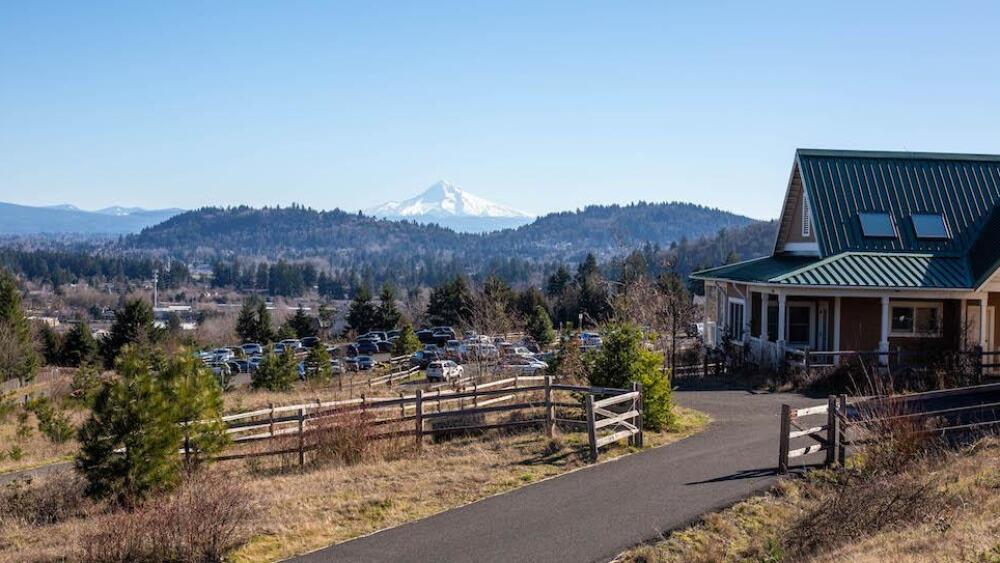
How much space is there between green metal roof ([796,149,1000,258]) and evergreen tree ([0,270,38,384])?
4290 cm

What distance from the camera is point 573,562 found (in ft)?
35.9

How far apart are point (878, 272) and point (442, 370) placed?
21081mm

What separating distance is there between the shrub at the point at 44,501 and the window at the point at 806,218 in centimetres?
2582

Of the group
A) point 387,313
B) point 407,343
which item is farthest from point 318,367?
point 387,313

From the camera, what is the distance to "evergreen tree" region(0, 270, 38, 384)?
50469 millimetres

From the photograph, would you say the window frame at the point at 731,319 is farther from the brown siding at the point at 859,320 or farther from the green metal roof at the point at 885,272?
the green metal roof at the point at 885,272

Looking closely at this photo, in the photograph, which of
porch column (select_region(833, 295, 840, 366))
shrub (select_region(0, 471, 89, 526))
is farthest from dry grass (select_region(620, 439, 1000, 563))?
porch column (select_region(833, 295, 840, 366))

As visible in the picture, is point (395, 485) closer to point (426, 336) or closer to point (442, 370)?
point (442, 370)

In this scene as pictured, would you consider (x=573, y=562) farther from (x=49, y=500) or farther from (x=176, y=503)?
(x=49, y=500)

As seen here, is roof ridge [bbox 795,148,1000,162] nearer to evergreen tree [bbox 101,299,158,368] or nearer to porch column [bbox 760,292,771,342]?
porch column [bbox 760,292,771,342]

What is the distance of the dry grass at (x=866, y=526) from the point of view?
9.70m

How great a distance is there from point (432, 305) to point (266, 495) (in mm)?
68210

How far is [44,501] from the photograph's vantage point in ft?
51.5

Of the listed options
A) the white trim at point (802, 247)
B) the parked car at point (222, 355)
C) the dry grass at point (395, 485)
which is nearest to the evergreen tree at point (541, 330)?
the parked car at point (222, 355)
